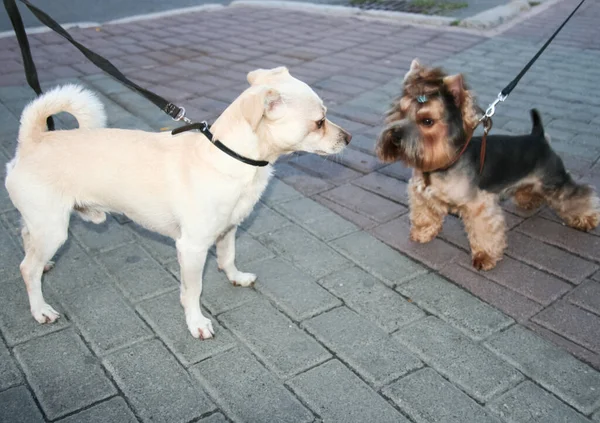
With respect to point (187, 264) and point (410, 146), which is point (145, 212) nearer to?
point (187, 264)

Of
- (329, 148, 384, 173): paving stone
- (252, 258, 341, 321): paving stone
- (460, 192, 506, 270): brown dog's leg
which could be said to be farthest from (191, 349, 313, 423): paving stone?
(329, 148, 384, 173): paving stone

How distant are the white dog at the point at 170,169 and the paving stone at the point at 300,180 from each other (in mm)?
1938

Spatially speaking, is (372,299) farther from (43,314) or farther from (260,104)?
(43,314)

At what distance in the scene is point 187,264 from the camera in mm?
3477

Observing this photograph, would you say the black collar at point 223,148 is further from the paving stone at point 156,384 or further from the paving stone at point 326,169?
the paving stone at point 326,169

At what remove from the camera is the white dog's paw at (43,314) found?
369 centimetres

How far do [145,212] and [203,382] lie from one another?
108 centimetres

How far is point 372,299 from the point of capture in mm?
3984

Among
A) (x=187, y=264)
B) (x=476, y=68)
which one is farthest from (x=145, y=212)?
(x=476, y=68)

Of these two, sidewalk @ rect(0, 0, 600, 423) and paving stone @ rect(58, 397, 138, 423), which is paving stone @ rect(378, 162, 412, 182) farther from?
paving stone @ rect(58, 397, 138, 423)

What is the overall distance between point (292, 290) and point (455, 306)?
3.73ft

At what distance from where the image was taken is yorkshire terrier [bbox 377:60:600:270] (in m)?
3.99

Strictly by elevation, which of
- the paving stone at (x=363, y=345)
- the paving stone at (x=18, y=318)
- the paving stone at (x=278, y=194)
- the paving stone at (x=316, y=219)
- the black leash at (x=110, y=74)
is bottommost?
the paving stone at (x=18, y=318)

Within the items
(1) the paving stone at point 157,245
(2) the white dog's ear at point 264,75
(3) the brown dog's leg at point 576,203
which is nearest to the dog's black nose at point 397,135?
(2) the white dog's ear at point 264,75
